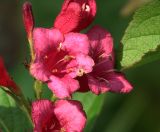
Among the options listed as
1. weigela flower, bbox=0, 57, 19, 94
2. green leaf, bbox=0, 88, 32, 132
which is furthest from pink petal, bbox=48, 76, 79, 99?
green leaf, bbox=0, 88, 32, 132

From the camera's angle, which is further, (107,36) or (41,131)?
(107,36)

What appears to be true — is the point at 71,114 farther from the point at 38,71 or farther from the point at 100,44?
the point at 100,44

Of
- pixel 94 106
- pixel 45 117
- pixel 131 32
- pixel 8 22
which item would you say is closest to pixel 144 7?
pixel 131 32

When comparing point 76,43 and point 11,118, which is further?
point 11,118

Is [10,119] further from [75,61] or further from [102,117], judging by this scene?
[102,117]

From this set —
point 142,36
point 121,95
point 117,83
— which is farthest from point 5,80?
point 121,95

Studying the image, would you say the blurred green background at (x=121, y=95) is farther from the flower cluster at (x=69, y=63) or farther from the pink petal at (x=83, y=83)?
the pink petal at (x=83, y=83)

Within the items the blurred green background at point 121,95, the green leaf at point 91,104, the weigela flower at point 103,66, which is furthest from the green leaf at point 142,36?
the blurred green background at point 121,95
